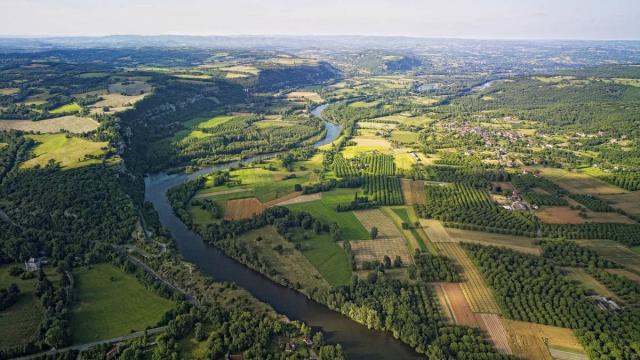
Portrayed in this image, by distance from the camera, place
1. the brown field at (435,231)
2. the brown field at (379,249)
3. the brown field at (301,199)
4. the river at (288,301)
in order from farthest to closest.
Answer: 1. the brown field at (301,199)
2. the brown field at (435,231)
3. the brown field at (379,249)
4. the river at (288,301)

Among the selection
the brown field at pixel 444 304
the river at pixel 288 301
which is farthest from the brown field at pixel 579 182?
the river at pixel 288 301

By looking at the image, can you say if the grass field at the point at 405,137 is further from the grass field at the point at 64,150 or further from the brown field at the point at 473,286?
the grass field at the point at 64,150

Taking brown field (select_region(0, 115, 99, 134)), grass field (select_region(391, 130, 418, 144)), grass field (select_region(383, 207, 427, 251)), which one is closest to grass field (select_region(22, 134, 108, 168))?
brown field (select_region(0, 115, 99, 134))

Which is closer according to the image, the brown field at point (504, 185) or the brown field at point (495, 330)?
the brown field at point (495, 330)

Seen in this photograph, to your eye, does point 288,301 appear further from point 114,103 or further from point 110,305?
point 114,103

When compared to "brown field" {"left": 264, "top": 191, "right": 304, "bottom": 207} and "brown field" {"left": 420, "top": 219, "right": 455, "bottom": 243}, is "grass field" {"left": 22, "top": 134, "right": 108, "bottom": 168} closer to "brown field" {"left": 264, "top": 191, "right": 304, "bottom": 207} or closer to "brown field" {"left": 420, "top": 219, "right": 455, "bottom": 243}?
"brown field" {"left": 264, "top": 191, "right": 304, "bottom": 207}

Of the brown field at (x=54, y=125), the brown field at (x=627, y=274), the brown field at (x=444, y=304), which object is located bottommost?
the brown field at (x=627, y=274)

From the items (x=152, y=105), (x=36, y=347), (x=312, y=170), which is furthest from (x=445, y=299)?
(x=152, y=105)
